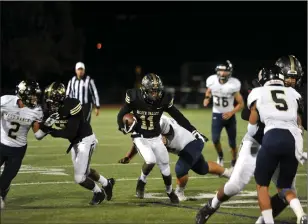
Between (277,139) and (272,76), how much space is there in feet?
1.86

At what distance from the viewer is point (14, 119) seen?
6.34m

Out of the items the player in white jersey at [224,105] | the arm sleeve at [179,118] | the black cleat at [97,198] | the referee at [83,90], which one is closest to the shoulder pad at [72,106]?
the black cleat at [97,198]

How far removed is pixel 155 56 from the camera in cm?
3575

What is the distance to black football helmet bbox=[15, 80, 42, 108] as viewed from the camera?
6.30 metres

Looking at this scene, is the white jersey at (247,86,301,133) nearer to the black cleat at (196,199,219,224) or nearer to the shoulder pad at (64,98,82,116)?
the black cleat at (196,199,219,224)

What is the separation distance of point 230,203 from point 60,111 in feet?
6.65

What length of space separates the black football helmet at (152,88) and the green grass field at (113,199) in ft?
3.60

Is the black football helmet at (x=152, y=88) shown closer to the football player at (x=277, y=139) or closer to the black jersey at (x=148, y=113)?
the black jersey at (x=148, y=113)

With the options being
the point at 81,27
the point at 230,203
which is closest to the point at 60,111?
the point at 230,203

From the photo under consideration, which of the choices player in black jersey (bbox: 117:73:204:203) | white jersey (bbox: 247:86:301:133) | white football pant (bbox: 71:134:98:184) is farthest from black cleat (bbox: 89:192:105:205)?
white jersey (bbox: 247:86:301:133)

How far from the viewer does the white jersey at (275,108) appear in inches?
207

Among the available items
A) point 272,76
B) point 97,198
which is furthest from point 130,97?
point 272,76

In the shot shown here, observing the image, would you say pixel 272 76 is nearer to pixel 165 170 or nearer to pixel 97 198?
pixel 165 170

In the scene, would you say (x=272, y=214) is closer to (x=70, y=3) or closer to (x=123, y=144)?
(x=123, y=144)
